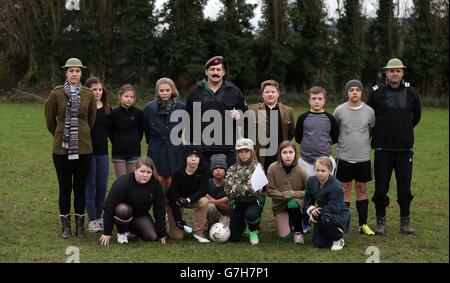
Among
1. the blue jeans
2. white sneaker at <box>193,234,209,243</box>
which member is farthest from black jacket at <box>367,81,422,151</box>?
the blue jeans

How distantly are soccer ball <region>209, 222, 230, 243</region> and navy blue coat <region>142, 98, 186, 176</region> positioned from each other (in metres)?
0.89

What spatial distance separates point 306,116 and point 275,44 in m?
23.4

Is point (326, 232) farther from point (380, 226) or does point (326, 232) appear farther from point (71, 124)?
point (71, 124)

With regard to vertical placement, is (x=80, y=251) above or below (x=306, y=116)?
below

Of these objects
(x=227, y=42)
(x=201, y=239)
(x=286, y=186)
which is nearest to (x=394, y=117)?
(x=286, y=186)

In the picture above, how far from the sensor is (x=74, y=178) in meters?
6.47

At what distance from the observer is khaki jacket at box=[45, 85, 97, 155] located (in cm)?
629

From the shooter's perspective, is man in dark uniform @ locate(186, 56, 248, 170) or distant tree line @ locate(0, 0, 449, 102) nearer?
man in dark uniform @ locate(186, 56, 248, 170)

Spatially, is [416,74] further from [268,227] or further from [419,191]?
[268,227]

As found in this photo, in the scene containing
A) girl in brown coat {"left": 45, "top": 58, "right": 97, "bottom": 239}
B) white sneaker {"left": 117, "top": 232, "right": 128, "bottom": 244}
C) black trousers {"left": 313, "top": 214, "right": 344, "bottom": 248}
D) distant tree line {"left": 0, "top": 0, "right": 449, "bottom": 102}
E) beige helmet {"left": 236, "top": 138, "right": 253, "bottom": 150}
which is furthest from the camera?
distant tree line {"left": 0, "top": 0, "right": 449, "bottom": 102}

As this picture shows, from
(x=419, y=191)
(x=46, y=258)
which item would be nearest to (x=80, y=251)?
(x=46, y=258)

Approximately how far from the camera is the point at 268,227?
285 inches
